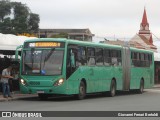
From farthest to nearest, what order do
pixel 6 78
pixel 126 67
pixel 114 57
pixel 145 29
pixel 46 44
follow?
pixel 145 29
pixel 126 67
pixel 114 57
pixel 6 78
pixel 46 44

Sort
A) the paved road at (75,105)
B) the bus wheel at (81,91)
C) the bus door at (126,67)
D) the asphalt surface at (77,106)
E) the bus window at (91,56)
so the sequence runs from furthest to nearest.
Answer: the bus door at (126,67), the bus window at (91,56), the bus wheel at (81,91), the paved road at (75,105), the asphalt surface at (77,106)

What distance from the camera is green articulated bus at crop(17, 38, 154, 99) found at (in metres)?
24.0

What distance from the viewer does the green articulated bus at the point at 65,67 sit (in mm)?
24016

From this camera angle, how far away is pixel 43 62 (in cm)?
2414

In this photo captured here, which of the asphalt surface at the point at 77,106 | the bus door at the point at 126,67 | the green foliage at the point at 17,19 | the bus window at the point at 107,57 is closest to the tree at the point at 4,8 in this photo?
the green foliage at the point at 17,19

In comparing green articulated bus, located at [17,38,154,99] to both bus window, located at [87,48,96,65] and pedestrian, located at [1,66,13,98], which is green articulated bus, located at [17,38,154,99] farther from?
pedestrian, located at [1,66,13,98]

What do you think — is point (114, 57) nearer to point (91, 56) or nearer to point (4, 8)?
point (91, 56)

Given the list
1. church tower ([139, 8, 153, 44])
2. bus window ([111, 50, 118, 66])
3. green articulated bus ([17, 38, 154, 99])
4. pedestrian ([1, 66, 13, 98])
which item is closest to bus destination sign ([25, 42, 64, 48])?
green articulated bus ([17, 38, 154, 99])

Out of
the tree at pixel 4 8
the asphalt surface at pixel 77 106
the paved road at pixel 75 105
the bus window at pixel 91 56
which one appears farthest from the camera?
the tree at pixel 4 8

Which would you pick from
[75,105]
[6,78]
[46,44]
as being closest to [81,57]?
[46,44]

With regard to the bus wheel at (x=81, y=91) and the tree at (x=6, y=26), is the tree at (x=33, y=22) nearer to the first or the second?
the tree at (x=6, y=26)

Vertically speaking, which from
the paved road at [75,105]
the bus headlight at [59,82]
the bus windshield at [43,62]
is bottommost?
the paved road at [75,105]

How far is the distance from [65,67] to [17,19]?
7755 centimetres

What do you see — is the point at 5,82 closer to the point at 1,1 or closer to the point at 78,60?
the point at 78,60
